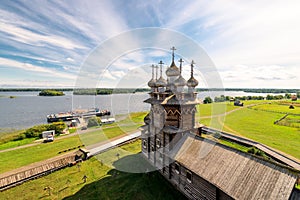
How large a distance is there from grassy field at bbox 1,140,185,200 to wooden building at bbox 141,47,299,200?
1.59 metres

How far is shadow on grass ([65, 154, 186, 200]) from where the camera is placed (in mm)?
12250

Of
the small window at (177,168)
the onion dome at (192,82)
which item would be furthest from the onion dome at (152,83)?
the small window at (177,168)

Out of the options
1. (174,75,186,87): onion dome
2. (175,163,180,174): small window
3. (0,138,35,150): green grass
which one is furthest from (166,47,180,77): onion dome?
(0,138,35,150): green grass

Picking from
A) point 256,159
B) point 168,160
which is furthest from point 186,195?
point 256,159

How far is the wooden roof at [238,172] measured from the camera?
24.3ft

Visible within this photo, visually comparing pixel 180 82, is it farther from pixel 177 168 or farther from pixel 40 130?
pixel 40 130

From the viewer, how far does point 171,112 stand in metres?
A: 13.8

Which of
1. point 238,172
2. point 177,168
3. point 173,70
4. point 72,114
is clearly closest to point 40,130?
point 72,114

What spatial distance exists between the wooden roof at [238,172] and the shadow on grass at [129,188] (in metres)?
3.19

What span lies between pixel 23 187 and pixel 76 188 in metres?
5.21

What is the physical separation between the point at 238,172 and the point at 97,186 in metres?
11.8

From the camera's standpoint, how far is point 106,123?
40.5 m

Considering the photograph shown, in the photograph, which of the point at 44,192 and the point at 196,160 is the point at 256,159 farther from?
the point at 44,192

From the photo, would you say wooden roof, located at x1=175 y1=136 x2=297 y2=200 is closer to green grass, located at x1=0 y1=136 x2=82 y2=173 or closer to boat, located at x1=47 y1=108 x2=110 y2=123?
green grass, located at x1=0 y1=136 x2=82 y2=173
